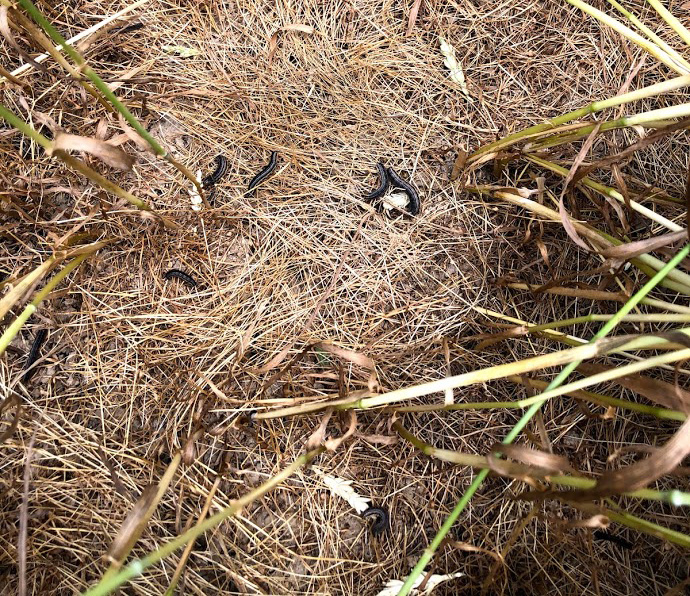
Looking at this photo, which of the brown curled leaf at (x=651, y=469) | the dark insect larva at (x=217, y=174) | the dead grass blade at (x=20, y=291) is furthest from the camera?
the dark insect larva at (x=217, y=174)

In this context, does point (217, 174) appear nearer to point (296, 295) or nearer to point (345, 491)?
point (296, 295)

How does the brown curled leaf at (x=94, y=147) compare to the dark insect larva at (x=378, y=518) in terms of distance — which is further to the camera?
the dark insect larva at (x=378, y=518)

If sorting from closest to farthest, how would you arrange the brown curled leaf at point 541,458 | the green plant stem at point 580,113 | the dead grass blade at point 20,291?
the brown curled leaf at point 541,458 < the dead grass blade at point 20,291 < the green plant stem at point 580,113

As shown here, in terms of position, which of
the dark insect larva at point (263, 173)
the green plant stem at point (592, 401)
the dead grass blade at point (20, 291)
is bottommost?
the green plant stem at point (592, 401)

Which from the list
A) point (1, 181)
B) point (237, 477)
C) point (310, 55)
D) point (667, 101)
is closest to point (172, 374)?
point (237, 477)

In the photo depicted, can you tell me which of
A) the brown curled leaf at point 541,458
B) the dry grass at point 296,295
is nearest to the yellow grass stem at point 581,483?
the brown curled leaf at point 541,458

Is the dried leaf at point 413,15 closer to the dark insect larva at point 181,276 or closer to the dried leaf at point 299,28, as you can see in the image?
the dried leaf at point 299,28

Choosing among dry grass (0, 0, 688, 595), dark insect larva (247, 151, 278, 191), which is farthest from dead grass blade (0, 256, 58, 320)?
dark insect larva (247, 151, 278, 191)

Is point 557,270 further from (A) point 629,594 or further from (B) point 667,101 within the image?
(A) point 629,594
